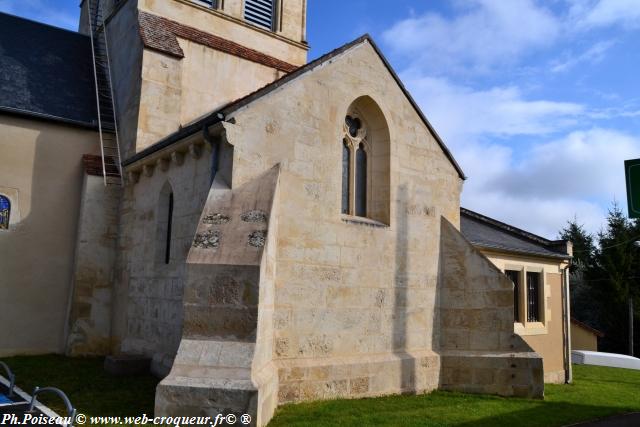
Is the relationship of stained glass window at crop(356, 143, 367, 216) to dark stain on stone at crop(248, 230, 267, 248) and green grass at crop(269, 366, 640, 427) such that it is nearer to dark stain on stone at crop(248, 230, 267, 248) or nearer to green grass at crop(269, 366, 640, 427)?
dark stain on stone at crop(248, 230, 267, 248)

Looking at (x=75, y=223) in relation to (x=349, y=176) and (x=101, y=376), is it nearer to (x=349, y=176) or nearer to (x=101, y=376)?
(x=101, y=376)

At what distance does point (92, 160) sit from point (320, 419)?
354 inches

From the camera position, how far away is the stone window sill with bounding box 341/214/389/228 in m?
9.70

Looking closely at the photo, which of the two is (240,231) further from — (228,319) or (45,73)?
(45,73)

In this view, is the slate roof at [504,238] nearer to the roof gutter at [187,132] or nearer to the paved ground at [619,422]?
the paved ground at [619,422]

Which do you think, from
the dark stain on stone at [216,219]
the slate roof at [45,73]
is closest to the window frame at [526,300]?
the dark stain on stone at [216,219]

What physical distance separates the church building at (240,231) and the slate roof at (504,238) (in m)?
0.14

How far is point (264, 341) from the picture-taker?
7.50 meters

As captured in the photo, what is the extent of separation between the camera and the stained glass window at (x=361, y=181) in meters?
10.4

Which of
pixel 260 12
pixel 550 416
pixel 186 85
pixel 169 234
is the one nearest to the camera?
pixel 550 416

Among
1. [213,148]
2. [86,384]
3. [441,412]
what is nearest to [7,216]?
[86,384]

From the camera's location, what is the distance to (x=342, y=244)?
936 cm

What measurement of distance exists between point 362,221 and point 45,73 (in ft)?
33.2

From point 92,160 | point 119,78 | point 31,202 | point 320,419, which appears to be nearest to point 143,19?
point 119,78
